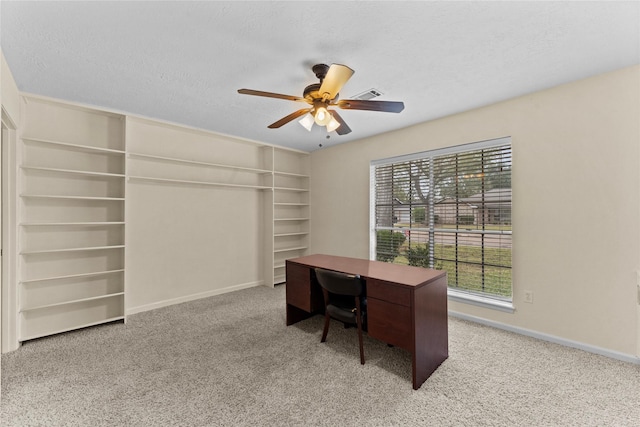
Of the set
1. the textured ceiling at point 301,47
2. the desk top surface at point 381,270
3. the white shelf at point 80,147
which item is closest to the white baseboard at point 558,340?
the desk top surface at point 381,270

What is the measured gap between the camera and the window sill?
291 centimetres

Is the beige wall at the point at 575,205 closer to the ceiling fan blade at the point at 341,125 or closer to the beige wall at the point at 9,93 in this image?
the ceiling fan blade at the point at 341,125

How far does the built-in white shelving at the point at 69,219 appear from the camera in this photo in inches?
107

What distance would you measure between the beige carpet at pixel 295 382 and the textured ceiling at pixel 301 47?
2404mm

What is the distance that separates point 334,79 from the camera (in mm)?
1832

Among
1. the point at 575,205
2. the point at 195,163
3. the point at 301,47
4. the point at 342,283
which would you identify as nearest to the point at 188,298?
the point at 195,163

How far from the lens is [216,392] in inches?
75.7

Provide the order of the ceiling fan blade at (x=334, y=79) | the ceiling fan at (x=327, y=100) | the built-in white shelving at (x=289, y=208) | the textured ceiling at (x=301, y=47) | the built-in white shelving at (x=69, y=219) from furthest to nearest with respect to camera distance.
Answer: the built-in white shelving at (x=289, y=208) → the built-in white shelving at (x=69, y=219) → the ceiling fan at (x=327, y=100) → the ceiling fan blade at (x=334, y=79) → the textured ceiling at (x=301, y=47)

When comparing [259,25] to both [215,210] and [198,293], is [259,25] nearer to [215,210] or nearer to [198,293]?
[215,210]

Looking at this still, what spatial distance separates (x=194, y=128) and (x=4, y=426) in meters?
3.24

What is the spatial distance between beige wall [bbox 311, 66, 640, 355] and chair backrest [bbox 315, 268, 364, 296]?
1819 mm

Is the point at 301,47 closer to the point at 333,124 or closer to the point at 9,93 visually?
the point at 333,124

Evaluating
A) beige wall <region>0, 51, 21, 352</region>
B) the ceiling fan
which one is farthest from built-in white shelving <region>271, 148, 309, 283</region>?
beige wall <region>0, 51, 21, 352</region>

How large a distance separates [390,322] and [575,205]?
6.68 feet
